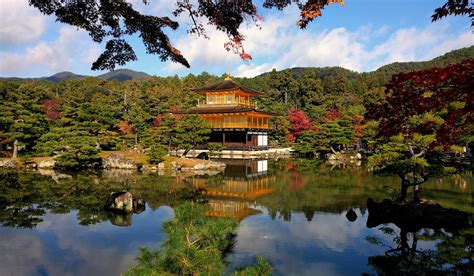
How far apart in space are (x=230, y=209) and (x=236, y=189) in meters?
3.99

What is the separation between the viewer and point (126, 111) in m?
42.8

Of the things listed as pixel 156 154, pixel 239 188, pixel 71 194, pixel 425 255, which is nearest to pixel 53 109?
pixel 156 154

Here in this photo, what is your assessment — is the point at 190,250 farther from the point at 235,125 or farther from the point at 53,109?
the point at 53,109

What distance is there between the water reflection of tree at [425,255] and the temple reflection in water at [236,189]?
4.91 meters

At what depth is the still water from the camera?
25.0ft

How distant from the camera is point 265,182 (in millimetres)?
19234

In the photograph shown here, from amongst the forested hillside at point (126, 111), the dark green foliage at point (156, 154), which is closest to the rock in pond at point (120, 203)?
the forested hillside at point (126, 111)

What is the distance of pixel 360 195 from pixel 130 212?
9.59m

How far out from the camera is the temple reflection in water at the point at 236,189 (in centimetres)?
1292

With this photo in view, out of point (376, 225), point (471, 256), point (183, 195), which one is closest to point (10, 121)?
point (183, 195)

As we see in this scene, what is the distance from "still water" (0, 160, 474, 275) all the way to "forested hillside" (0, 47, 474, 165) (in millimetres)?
3525

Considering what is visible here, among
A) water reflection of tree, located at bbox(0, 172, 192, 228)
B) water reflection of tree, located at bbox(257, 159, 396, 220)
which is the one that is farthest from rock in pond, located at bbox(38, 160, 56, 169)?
water reflection of tree, located at bbox(257, 159, 396, 220)

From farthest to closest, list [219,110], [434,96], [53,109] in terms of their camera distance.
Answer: [53,109] < [219,110] < [434,96]

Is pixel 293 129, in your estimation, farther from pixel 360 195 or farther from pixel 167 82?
pixel 167 82
